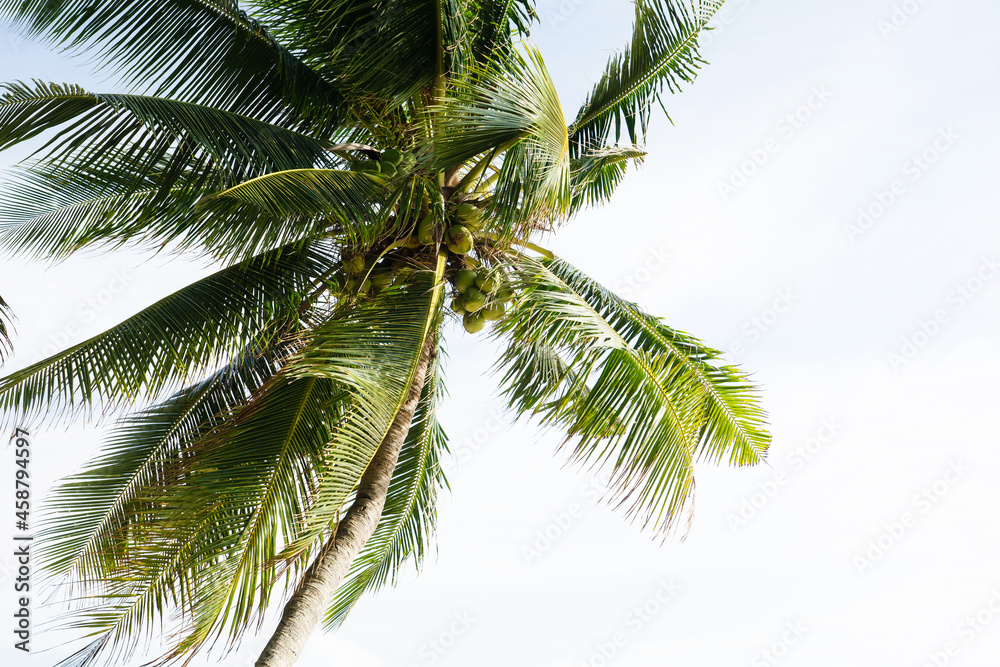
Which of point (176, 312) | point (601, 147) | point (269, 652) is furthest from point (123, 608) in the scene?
point (601, 147)

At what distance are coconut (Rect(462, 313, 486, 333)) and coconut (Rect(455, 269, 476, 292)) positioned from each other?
21 cm

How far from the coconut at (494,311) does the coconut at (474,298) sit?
0.07 m

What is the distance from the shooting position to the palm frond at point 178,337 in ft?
17.8

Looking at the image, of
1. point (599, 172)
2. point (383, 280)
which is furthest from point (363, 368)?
point (599, 172)

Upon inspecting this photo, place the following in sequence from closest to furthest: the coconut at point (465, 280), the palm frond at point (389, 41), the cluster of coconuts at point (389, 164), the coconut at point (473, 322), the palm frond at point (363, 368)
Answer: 1. the palm frond at point (363, 368)
2. the cluster of coconuts at point (389, 164)
3. the palm frond at point (389, 41)
4. the coconut at point (465, 280)
5. the coconut at point (473, 322)

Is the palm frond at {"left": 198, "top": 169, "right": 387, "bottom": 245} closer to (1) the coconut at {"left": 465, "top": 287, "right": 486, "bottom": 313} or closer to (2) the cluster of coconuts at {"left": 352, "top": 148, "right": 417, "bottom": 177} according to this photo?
(2) the cluster of coconuts at {"left": 352, "top": 148, "right": 417, "bottom": 177}

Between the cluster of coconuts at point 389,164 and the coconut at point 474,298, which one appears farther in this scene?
the coconut at point 474,298

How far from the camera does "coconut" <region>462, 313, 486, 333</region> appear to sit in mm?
5992

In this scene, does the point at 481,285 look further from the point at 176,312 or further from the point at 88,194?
the point at 88,194

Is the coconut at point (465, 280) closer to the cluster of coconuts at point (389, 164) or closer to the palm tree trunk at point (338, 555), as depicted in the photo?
the palm tree trunk at point (338, 555)

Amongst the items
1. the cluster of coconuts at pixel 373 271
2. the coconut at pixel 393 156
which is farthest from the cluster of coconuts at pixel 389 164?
the cluster of coconuts at pixel 373 271

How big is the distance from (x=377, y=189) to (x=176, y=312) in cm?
162

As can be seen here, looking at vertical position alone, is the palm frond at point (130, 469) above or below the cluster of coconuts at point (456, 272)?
below

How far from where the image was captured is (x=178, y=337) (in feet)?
18.5
